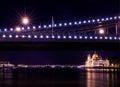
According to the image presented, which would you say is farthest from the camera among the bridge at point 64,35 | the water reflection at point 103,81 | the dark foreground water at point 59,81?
the bridge at point 64,35

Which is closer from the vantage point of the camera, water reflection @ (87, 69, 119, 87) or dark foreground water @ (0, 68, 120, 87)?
dark foreground water @ (0, 68, 120, 87)

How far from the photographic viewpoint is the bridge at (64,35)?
323 feet

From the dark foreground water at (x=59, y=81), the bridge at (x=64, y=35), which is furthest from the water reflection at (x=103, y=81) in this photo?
the bridge at (x=64, y=35)

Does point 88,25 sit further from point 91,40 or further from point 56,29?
point 91,40

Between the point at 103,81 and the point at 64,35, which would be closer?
the point at 103,81

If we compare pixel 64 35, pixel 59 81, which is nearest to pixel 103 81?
pixel 59 81

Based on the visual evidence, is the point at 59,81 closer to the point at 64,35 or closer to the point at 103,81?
the point at 103,81

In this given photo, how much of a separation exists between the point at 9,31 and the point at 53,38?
14.6 metres

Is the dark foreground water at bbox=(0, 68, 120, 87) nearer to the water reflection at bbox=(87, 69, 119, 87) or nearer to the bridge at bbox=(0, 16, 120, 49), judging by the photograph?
the water reflection at bbox=(87, 69, 119, 87)

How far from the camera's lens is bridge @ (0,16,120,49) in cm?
9856

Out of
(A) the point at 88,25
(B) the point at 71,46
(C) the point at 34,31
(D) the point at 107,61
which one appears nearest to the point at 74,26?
(A) the point at 88,25

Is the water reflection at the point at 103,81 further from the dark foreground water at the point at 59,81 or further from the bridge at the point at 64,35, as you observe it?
the bridge at the point at 64,35

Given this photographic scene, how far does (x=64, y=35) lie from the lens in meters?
104

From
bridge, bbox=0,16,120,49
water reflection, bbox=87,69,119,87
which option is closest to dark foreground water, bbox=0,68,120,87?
water reflection, bbox=87,69,119,87
